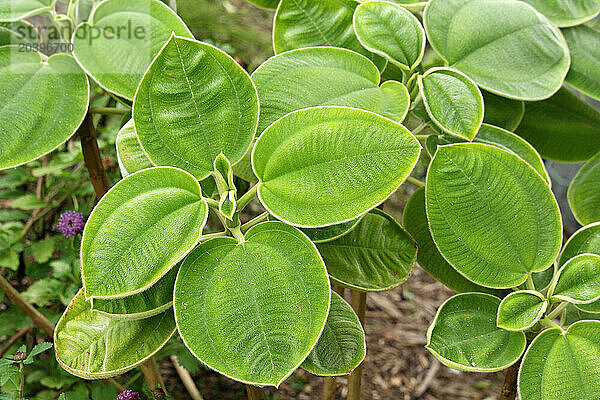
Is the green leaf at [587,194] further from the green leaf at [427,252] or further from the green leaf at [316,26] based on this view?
the green leaf at [316,26]

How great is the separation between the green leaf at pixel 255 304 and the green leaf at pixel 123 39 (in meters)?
0.26

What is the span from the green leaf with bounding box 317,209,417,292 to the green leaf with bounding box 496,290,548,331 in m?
0.12

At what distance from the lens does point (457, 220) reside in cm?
59

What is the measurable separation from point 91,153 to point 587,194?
74cm

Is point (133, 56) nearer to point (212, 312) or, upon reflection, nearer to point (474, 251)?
point (212, 312)

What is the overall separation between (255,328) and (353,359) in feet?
0.53

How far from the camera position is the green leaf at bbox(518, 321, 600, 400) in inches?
21.6

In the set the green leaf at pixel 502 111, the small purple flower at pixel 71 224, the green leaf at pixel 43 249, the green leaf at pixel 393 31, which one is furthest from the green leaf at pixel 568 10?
the green leaf at pixel 43 249

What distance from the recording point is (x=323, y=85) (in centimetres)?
65

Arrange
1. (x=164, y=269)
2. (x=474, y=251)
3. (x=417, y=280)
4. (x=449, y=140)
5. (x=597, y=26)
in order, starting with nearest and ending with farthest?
(x=164, y=269)
(x=474, y=251)
(x=449, y=140)
(x=597, y=26)
(x=417, y=280)

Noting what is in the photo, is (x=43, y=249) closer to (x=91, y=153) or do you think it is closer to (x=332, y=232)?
(x=91, y=153)

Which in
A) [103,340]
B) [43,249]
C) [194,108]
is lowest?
[43,249]

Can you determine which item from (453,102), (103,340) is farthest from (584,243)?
(103,340)

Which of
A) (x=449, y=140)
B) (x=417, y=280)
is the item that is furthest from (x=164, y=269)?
(x=417, y=280)
